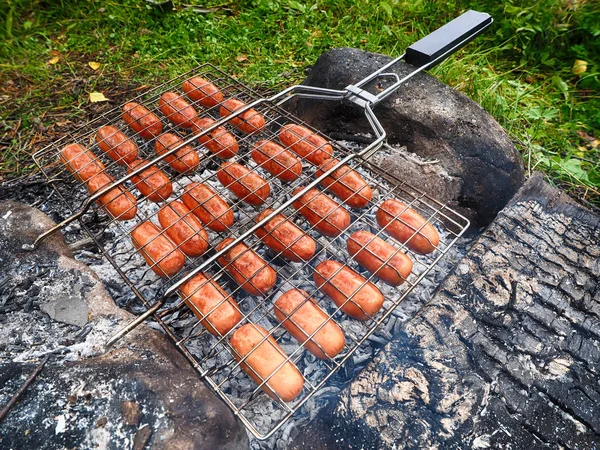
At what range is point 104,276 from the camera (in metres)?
2.87

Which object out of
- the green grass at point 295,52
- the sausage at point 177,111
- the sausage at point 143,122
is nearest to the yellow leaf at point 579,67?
the green grass at point 295,52

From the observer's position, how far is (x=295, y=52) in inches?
209

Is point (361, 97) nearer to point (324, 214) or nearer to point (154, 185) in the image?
point (324, 214)

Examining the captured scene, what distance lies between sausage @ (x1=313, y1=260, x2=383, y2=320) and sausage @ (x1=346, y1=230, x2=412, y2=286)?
13cm

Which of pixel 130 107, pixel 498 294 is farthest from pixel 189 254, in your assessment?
pixel 498 294

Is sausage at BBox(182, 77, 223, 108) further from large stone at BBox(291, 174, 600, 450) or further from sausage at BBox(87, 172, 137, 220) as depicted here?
large stone at BBox(291, 174, 600, 450)

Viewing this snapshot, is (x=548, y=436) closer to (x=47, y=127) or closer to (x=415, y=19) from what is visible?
(x=47, y=127)

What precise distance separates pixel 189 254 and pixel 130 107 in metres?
1.67

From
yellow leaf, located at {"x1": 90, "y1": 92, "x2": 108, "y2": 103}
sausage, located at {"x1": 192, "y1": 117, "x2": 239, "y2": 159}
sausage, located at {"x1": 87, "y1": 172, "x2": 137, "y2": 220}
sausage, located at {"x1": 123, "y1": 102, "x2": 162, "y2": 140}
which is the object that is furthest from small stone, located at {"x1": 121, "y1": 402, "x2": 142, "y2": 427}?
yellow leaf, located at {"x1": 90, "y1": 92, "x2": 108, "y2": 103}

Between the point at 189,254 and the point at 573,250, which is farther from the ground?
the point at 573,250

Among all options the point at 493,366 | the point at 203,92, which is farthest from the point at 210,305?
the point at 203,92

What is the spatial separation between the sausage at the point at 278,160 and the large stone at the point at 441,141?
895 mm

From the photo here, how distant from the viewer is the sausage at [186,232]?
101 inches

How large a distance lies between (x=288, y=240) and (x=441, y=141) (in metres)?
1.66
